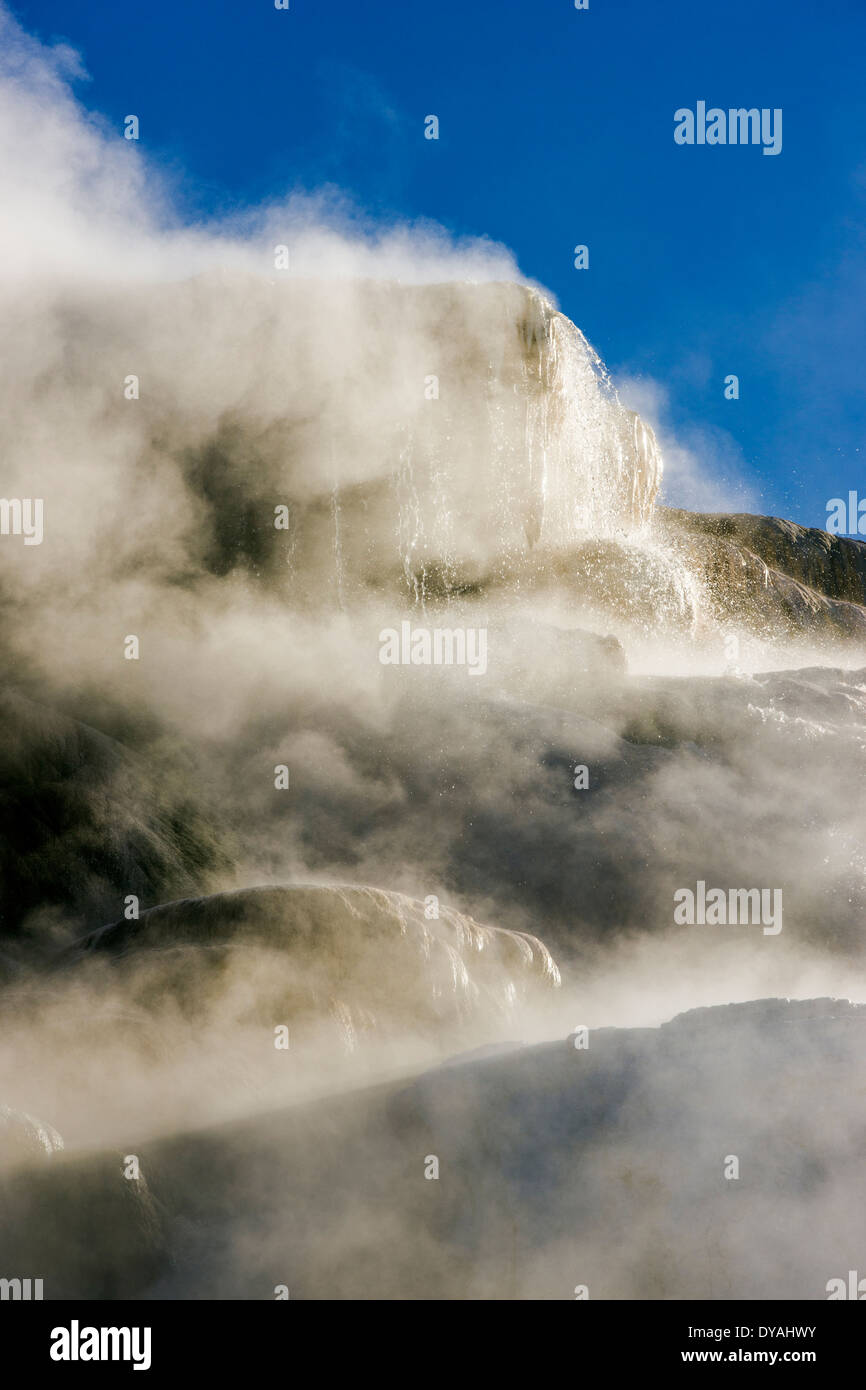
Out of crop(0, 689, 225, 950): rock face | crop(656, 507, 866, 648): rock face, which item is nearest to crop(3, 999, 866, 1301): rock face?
crop(0, 689, 225, 950): rock face

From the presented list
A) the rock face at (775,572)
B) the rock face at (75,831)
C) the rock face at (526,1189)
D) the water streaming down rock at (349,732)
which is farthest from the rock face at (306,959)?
the rock face at (775,572)

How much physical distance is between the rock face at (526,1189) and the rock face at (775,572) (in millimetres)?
19430

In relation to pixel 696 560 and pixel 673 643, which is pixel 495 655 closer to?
pixel 673 643

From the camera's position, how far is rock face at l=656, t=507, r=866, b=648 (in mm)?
25656

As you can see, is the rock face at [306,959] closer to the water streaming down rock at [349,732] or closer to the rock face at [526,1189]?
the water streaming down rock at [349,732]

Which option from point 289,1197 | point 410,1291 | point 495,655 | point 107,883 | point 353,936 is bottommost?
point 410,1291

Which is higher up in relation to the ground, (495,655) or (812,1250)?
(495,655)

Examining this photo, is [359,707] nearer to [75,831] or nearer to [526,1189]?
[75,831]

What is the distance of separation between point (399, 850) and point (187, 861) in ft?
7.22

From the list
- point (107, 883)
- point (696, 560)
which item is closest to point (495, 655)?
point (107, 883)

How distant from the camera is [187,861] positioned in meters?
10.2

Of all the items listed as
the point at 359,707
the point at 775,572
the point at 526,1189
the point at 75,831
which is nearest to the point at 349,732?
the point at 359,707

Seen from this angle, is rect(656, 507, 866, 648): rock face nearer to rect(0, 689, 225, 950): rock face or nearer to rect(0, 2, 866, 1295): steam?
rect(0, 2, 866, 1295): steam

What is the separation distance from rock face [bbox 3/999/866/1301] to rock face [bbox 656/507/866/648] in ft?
63.7
